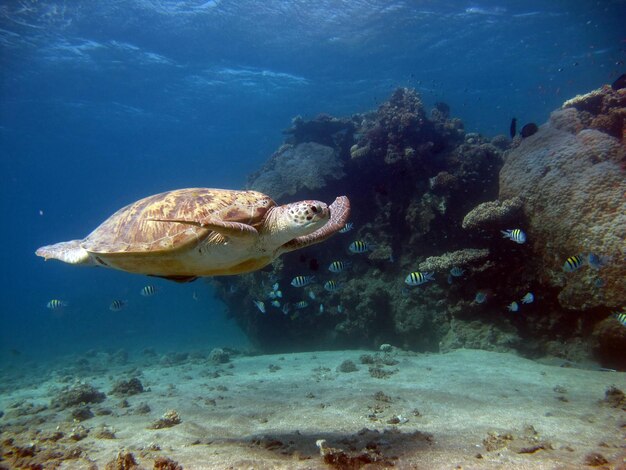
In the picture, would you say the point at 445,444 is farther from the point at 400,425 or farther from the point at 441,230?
the point at 441,230

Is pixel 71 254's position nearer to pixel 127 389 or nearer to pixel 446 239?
pixel 127 389

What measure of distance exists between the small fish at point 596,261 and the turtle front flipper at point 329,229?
5.42 meters

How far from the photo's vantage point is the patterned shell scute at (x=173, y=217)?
4164mm

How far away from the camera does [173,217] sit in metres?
4.52

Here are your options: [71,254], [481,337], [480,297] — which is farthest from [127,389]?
[481,337]

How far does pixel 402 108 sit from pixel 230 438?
14.1 metres

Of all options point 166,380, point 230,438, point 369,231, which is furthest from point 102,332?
point 230,438

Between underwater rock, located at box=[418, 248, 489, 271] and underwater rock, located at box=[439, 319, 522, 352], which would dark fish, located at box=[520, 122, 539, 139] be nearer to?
underwater rock, located at box=[418, 248, 489, 271]

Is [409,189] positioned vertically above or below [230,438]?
above

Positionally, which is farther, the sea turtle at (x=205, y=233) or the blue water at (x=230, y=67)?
the blue water at (x=230, y=67)

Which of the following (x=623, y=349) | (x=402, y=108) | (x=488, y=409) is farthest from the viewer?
(x=402, y=108)

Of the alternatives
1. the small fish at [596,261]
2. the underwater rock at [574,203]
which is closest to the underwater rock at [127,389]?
the underwater rock at [574,203]

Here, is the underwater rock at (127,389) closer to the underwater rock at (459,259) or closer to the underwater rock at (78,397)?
the underwater rock at (78,397)

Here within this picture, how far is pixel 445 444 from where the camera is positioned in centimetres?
380
